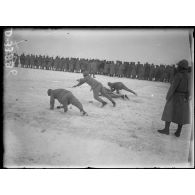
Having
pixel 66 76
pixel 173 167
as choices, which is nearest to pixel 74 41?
pixel 66 76

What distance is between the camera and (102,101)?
2.76 metres

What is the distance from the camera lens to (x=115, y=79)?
9.10 ft

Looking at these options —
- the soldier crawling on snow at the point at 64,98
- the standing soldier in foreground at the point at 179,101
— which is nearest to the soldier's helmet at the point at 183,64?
the standing soldier in foreground at the point at 179,101

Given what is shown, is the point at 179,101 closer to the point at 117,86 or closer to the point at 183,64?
the point at 183,64

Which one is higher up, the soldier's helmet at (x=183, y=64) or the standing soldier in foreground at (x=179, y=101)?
→ the soldier's helmet at (x=183, y=64)

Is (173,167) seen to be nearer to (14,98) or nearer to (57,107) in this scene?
(57,107)

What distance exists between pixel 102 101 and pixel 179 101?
2.32 ft

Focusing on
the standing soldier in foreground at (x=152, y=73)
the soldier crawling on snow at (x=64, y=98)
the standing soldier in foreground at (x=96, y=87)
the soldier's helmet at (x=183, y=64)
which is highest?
the soldier's helmet at (x=183, y=64)

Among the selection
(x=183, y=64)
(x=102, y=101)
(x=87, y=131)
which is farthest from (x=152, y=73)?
(x=87, y=131)

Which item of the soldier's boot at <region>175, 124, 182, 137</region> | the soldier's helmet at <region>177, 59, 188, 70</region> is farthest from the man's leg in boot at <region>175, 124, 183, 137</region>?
the soldier's helmet at <region>177, 59, 188, 70</region>

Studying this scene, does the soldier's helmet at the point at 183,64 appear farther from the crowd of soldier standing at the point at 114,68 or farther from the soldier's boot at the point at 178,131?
the soldier's boot at the point at 178,131

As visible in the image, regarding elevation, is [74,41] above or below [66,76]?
above

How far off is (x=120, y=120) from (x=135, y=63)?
548 millimetres

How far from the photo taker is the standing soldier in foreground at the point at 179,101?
2.69 m
